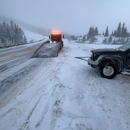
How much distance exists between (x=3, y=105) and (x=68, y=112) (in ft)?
6.80

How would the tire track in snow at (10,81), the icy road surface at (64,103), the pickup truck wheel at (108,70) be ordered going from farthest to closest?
the pickup truck wheel at (108,70) → the tire track in snow at (10,81) → the icy road surface at (64,103)

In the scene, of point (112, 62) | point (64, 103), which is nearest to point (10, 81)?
point (64, 103)

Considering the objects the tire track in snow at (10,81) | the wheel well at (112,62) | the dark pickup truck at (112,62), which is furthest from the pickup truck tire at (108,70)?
the tire track in snow at (10,81)

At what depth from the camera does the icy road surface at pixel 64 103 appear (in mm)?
3090

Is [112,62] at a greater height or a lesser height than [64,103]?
greater

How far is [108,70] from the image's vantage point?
595cm

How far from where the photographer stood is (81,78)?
5.93 metres

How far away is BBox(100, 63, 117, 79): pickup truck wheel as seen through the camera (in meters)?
5.83

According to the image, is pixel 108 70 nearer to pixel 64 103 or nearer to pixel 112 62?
pixel 112 62

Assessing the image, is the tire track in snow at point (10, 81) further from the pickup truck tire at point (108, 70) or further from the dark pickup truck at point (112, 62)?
the pickup truck tire at point (108, 70)

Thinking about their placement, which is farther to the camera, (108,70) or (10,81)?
(108,70)

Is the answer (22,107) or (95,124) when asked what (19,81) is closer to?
(22,107)

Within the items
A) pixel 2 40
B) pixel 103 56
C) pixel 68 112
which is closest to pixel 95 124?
pixel 68 112

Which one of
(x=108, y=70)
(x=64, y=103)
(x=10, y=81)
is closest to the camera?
(x=64, y=103)
